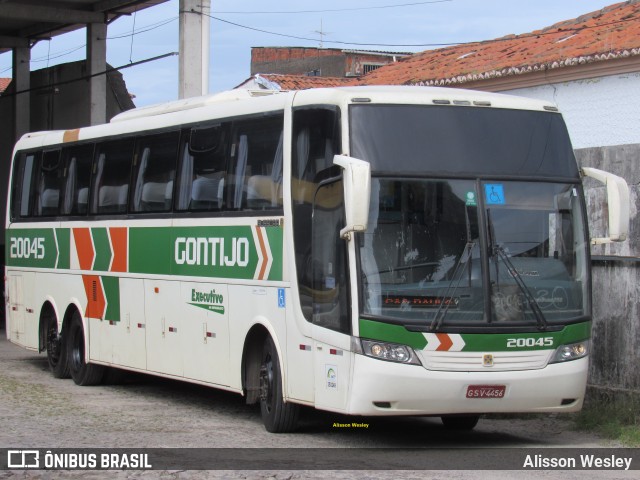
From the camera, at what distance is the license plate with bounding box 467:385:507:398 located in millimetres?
10008

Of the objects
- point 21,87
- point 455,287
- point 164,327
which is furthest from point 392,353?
point 21,87

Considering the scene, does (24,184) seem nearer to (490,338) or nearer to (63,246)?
(63,246)

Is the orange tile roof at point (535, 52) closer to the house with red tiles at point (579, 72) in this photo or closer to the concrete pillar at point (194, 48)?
the house with red tiles at point (579, 72)

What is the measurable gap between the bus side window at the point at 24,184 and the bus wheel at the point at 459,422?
A: 8.16 meters

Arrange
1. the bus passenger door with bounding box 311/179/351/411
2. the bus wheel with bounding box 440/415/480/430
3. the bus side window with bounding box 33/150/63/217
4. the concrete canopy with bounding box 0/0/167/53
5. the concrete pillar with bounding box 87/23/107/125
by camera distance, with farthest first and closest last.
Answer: the concrete pillar with bounding box 87/23/107/125 → the concrete canopy with bounding box 0/0/167/53 → the bus side window with bounding box 33/150/63/217 → the bus wheel with bounding box 440/415/480/430 → the bus passenger door with bounding box 311/179/351/411

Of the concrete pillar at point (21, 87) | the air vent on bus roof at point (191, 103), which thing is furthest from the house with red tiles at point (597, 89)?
the concrete pillar at point (21, 87)

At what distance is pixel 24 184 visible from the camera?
1784cm

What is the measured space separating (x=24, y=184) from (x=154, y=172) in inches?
178

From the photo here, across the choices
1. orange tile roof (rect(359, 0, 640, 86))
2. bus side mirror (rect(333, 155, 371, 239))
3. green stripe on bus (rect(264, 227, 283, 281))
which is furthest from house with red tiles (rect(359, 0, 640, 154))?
bus side mirror (rect(333, 155, 371, 239))

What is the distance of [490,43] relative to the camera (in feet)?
87.9

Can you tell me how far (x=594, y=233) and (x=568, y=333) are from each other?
3.96 meters

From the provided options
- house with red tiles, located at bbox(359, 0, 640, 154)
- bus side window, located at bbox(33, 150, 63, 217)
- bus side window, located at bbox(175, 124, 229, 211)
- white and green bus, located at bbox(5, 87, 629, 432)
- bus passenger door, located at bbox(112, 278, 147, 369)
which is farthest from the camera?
house with red tiles, located at bbox(359, 0, 640, 154)

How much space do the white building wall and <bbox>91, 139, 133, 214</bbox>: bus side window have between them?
330 inches

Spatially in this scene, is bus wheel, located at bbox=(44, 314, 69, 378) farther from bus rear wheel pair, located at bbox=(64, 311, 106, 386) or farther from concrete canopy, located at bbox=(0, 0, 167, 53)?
concrete canopy, located at bbox=(0, 0, 167, 53)
